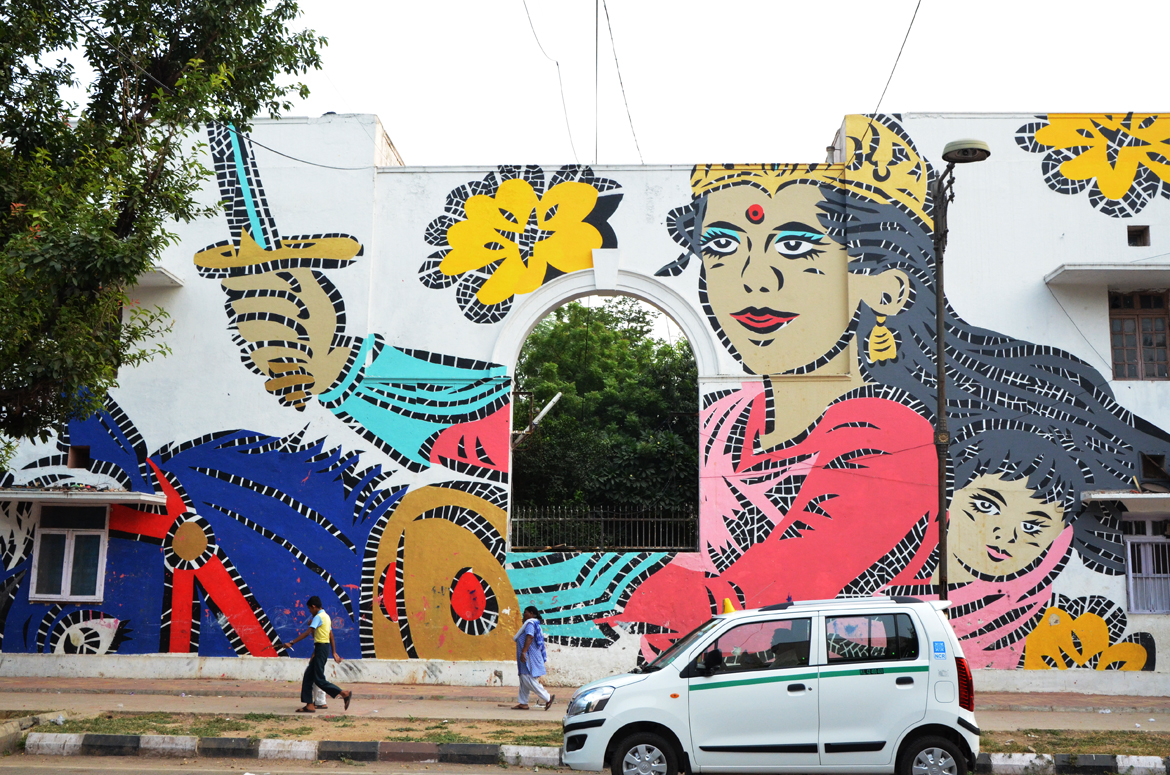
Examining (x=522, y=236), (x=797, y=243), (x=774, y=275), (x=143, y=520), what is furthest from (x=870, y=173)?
(x=143, y=520)

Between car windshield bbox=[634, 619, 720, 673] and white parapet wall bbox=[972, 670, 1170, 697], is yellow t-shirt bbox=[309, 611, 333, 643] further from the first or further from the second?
white parapet wall bbox=[972, 670, 1170, 697]

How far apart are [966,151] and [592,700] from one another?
22.6 feet

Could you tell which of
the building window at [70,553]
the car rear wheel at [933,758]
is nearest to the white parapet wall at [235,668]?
the building window at [70,553]

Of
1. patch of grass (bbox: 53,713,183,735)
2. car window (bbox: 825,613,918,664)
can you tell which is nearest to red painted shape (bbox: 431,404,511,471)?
patch of grass (bbox: 53,713,183,735)

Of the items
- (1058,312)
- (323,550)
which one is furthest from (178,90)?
(1058,312)

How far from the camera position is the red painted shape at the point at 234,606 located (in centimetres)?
1387

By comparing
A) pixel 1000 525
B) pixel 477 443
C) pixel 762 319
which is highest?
pixel 762 319

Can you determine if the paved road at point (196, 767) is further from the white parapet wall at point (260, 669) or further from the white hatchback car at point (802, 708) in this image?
the white parapet wall at point (260, 669)

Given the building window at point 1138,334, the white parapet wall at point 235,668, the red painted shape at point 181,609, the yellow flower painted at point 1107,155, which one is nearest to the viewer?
the white parapet wall at point 235,668

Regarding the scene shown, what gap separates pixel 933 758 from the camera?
25.2ft

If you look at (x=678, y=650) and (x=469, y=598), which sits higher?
(x=469, y=598)

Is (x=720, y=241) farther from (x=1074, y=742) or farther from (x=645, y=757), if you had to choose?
(x=645, y=757)

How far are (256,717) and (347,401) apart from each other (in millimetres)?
5063

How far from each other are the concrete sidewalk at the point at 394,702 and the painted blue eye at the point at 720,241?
701cm
